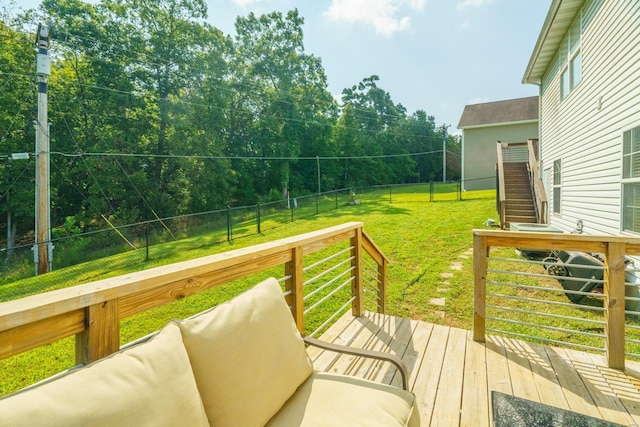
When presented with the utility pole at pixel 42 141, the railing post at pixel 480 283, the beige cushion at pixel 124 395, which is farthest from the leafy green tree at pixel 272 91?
the beige cushion at pixel 124 395

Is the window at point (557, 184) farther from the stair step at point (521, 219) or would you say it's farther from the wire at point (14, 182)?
the wire at point (14, 182)

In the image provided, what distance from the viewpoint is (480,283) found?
275cm

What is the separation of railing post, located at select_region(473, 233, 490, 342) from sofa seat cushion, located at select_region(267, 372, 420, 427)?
5.19 ft

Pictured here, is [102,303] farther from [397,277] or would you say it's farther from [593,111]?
[593,111]

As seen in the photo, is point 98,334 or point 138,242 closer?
point 98,334

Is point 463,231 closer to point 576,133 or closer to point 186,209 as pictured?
point 576,133

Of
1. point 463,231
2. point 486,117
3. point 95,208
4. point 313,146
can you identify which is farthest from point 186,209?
point 486,117

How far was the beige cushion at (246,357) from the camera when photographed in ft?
3.75

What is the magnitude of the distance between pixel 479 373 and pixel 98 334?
2410 millimetres

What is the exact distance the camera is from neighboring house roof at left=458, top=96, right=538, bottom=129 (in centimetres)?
1736

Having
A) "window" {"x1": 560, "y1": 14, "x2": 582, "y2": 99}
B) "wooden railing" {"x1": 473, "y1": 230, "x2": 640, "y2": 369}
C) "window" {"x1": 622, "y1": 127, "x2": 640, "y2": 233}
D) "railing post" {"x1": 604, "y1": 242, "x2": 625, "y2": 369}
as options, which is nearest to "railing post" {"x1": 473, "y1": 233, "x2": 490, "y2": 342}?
"wooden railing" {"x1": 473, "y1": 230, "x2": 640, "y2": 369}

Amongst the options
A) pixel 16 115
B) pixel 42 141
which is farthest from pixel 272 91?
pixel 42 141

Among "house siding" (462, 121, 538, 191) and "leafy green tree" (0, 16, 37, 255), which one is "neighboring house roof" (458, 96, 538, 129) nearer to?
"house siding" (462, 121, 538, 191)

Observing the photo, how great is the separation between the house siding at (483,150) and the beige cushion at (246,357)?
60.4 ft
